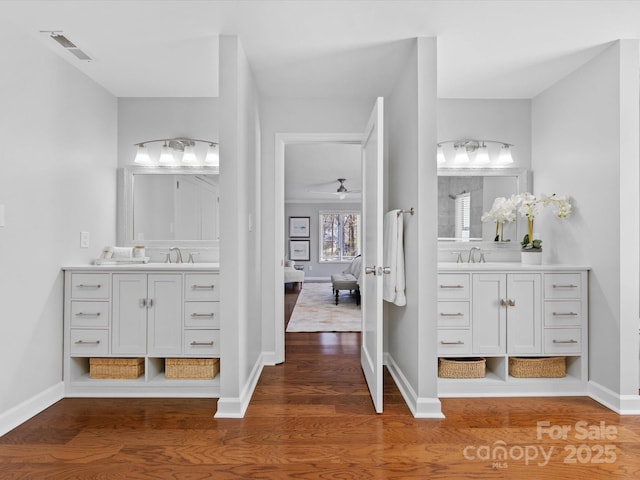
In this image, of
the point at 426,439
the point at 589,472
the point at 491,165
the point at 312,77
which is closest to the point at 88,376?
the point at 426,439

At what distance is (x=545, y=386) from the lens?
282 centimetres

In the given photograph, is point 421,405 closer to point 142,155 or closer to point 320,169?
point 142,155

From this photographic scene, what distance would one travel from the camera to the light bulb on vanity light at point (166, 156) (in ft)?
11.4

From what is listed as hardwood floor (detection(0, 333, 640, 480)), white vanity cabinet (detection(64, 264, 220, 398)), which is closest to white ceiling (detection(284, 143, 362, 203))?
white vanity cabinet (detection(64, 264, 220, 398))

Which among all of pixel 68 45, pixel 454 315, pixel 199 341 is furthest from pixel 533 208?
pixel 68 45

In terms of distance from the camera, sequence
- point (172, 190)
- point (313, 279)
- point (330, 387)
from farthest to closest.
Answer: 1. point (313, 279)
2. point (172, 190)
3. point (330, 387)

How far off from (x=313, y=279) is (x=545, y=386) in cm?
820

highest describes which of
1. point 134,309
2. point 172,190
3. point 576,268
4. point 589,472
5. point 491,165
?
point 491,165

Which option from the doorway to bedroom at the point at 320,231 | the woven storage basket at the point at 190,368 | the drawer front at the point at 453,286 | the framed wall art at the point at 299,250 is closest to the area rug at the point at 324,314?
the doorway to bedroom at the point at 320,231

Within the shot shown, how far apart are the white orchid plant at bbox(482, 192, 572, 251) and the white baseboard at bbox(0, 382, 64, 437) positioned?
3.48 meters

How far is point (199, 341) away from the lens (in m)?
2.76

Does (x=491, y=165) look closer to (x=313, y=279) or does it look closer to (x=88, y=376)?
(x=88, y=376)

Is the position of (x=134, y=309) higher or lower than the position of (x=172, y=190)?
lower

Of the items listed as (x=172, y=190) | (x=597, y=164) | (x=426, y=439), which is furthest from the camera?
(x=172, y=190)
